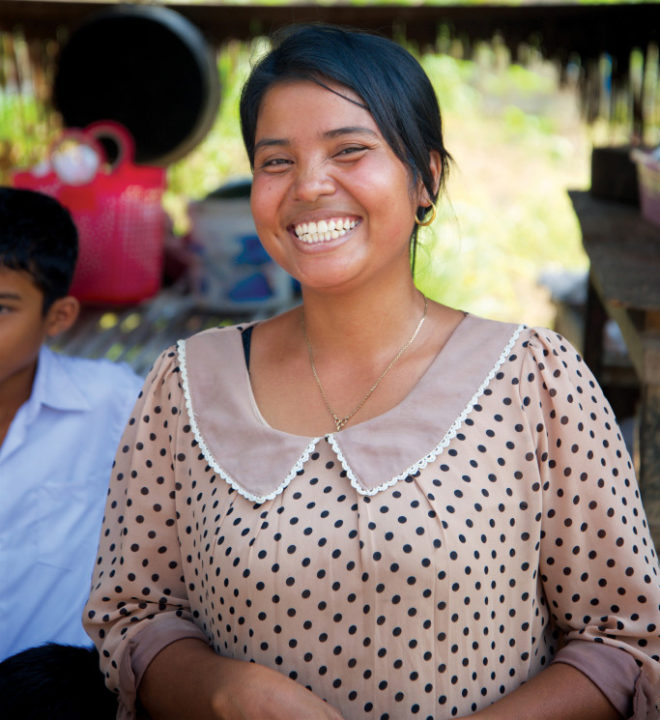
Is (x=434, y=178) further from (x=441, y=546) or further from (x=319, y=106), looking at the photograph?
(x=441, y=546)

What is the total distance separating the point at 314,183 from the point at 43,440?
103cm

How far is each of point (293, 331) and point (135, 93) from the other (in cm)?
277

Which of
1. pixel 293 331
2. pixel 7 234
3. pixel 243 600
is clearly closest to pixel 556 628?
pixel 243 600

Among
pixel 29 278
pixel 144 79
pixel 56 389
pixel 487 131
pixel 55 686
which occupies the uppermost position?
pixel 144 79

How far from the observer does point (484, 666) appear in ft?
4.76

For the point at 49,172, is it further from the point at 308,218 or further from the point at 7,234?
the point at 308,218

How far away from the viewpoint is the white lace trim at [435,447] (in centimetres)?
142

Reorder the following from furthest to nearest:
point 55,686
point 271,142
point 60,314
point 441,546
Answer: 1. point 60,314
2. point 55,686
3. point 271,142
4. point 441,546

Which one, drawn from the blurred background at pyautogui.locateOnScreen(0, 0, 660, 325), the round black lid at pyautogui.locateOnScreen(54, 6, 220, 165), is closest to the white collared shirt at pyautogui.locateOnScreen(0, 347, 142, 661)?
the blurred background at pyautogui.locateOnScreen(0, 0, 660, 325)

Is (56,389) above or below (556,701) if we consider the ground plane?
above

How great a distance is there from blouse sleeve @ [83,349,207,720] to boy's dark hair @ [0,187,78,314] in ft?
2.20

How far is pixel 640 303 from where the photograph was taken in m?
1.84

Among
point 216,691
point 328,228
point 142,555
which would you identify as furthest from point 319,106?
point 216,691

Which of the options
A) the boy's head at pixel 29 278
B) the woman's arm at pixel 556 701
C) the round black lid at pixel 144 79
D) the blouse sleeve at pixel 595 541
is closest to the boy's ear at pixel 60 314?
the boy's head at pixel 29 278
